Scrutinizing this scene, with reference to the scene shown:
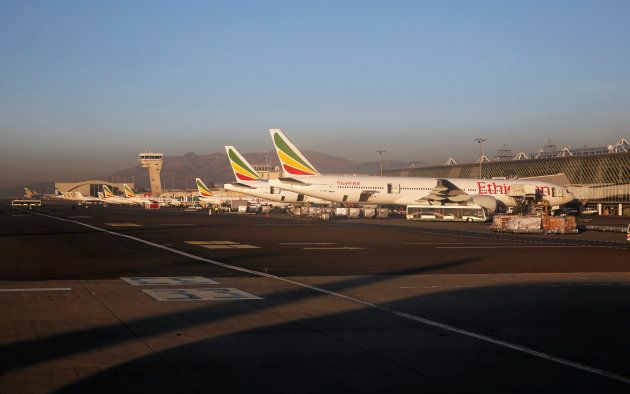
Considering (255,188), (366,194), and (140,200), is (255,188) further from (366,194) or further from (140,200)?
(140,200)

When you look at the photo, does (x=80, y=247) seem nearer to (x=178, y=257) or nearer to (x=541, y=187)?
(x=178, y=257)

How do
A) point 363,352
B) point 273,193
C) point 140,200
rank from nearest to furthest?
point 363,352 < point 273,193 < point 140,200

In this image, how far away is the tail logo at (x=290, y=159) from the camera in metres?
89.1

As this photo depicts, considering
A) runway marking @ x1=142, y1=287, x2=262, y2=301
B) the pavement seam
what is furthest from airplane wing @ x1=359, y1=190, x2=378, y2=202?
the pavement seam

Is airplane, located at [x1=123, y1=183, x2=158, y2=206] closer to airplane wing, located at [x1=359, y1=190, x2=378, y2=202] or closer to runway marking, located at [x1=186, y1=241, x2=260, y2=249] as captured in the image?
airplane wing, located at [x1=359, y1=190, x2=378, y2=202]

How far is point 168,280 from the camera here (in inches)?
869

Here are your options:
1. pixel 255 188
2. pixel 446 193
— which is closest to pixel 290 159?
pixel 255 188

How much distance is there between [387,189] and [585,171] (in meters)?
46.9

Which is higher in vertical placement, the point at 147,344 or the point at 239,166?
the point at 239,166

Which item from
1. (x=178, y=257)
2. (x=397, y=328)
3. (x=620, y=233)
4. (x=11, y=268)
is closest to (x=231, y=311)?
(x=397, y=328)

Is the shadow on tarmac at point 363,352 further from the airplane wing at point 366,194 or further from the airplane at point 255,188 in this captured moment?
the airplane at point 255,188

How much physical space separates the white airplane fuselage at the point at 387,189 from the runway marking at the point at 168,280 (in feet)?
199

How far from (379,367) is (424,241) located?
3322cm

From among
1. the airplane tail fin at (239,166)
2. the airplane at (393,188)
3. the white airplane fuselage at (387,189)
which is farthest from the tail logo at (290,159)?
the airplane tail fin at (239,166)
